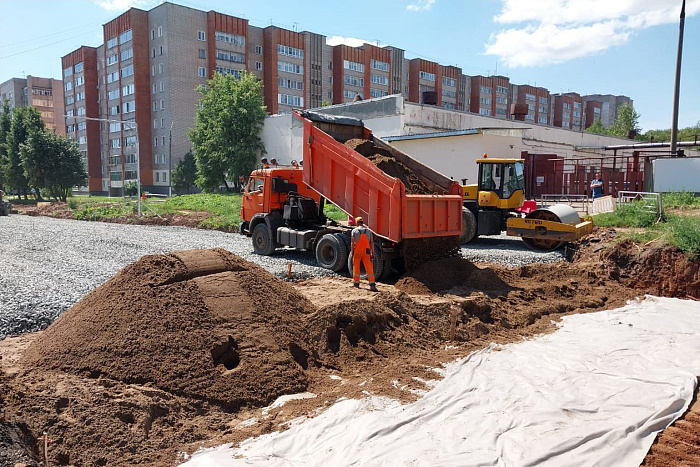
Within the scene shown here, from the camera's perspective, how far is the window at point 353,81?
65.9 m

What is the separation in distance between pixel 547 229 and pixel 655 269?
312 centimetres

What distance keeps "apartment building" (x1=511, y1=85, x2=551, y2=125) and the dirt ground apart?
3483 inches

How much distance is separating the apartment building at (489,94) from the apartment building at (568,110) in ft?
48.4

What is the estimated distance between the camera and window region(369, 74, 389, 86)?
68750 mm

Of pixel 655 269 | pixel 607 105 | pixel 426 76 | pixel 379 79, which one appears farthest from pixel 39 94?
pixel 607 105

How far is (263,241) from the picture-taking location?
1352 cm

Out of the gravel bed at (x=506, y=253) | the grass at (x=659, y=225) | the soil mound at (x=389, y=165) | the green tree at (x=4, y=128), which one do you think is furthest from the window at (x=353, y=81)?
the soil mound at (x=389, y=165)

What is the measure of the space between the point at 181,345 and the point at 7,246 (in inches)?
444

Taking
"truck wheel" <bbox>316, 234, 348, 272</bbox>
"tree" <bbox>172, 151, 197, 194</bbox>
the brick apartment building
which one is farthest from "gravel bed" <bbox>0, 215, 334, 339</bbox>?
the brick apartment building

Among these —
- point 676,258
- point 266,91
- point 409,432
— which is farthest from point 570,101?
point 409,432

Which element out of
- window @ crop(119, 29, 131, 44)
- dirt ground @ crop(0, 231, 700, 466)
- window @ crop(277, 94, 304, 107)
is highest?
window @ crop(119, 29, 131, 44)

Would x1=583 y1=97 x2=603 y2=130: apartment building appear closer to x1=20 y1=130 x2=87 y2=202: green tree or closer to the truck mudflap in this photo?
x1=20 y1=130 x2=87 y2=202: green tree

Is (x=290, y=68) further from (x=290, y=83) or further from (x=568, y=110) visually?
(x=568, y=110)

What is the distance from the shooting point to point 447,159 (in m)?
23.9
